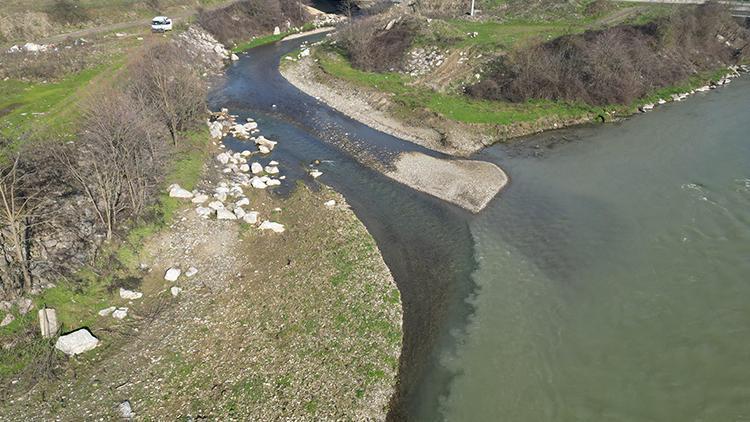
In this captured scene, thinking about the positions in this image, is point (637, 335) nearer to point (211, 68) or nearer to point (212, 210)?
point (212, 210)

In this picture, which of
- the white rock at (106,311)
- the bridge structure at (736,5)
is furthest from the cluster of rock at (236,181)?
the bridge structure at (736,5)

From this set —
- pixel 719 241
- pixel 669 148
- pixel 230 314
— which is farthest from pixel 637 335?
pixel 669 148

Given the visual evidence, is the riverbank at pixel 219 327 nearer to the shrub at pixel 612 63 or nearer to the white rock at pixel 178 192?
the white rock at pixel 178 192

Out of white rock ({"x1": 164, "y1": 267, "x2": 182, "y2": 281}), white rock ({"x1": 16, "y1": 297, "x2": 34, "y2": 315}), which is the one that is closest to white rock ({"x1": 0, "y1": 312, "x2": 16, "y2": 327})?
white rock ({"x1": 16, "y1": 297, "x2": 34, "y2": 315})

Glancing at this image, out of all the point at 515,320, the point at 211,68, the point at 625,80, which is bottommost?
the point at 211,68

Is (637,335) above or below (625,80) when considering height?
below

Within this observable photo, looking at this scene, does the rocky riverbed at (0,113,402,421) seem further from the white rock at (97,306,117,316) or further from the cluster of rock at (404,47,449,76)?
the cluster of rock at (404,47,449,76)
